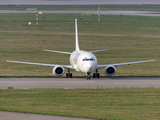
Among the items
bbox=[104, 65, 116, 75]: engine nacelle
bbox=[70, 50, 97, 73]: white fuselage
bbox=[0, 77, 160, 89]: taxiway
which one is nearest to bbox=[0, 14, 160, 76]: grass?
bbox=[104, 65, 116, 75]: engine nacelle

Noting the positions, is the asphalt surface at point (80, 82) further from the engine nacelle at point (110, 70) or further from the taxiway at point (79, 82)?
the engine nacelle at point (110, 70)

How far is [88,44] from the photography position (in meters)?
70.0

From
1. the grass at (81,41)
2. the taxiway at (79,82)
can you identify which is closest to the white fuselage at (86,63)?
the taxiway at (79,82)

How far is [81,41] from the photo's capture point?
242 feet

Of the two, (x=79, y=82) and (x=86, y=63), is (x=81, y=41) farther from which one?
(x=79, y=82)

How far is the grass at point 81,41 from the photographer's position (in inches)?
1877

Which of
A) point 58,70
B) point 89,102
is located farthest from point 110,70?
point 89,102

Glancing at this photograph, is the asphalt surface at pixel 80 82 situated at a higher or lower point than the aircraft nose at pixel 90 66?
lower

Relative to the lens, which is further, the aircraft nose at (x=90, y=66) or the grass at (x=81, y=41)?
the grass at (x=81, y=41)

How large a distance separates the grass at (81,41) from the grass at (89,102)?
39.6ft

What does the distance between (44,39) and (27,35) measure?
22.3 ft

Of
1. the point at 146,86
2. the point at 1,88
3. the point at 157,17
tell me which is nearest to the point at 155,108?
the point at 146,86

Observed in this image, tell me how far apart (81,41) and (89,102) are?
47.5 m

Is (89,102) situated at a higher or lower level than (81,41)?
lower
